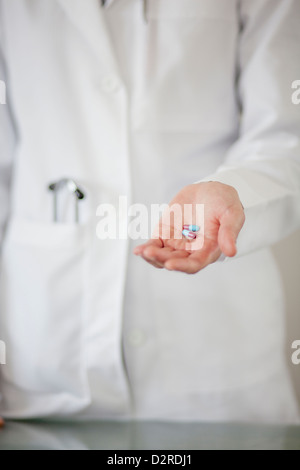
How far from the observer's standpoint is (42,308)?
1.71 ft

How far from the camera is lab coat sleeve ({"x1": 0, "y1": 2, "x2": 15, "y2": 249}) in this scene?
0.52m

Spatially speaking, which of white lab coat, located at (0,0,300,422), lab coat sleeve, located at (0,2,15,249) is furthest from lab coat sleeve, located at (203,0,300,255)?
lab coat sleeve, located at (0,2,15,249)

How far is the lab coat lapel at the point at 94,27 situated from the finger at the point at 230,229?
22 centimetres

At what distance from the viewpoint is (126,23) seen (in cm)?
49

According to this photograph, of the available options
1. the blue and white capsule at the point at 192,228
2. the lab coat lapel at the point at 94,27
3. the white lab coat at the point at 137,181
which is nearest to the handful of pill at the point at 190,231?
the blue and white capsule at the point at 192,228

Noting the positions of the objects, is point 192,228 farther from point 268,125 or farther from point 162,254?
point 268,125

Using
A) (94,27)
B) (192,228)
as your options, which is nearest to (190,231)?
(192,228)

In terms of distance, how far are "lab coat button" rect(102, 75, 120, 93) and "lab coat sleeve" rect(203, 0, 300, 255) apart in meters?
0.13

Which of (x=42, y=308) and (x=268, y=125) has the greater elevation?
(x=268, y=125)

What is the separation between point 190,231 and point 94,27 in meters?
0.27

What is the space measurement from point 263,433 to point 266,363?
0.08 m

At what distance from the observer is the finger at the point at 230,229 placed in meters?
0.30

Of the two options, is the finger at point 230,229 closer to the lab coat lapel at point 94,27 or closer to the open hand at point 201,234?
the open hand at point 201,234
